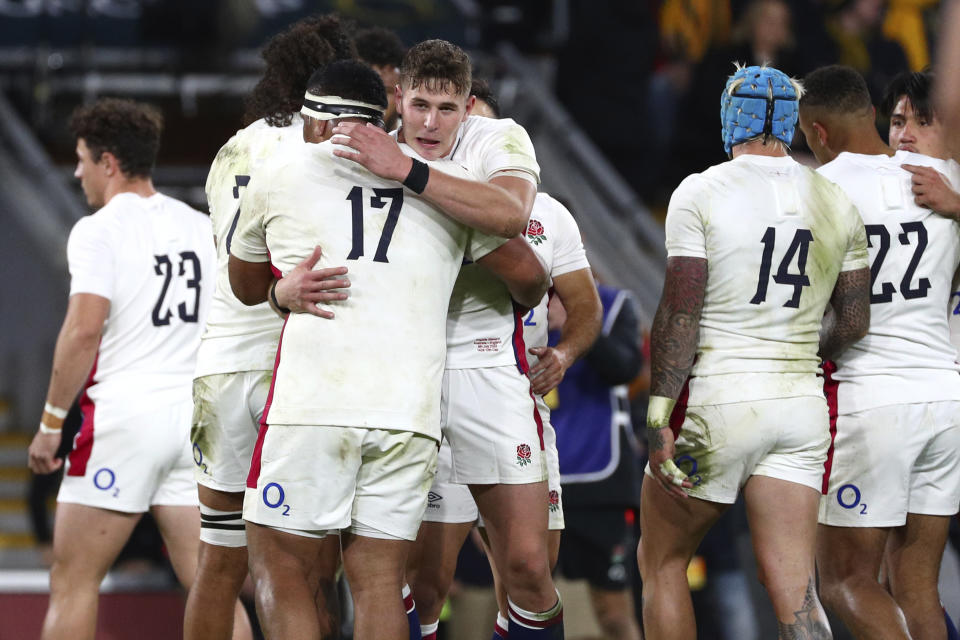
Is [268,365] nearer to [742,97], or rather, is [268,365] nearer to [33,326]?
[742,97]

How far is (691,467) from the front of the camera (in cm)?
479

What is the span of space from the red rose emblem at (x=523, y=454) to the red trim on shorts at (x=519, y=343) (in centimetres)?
33

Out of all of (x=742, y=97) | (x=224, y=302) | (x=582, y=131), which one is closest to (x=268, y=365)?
(x=224, y=302)

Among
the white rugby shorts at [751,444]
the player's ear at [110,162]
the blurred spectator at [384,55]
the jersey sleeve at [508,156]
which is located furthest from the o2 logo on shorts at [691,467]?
the player's ear at [110,162]

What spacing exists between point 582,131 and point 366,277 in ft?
23.9

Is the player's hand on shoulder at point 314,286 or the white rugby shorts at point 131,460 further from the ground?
the player's hand on shoulder at point 314,286

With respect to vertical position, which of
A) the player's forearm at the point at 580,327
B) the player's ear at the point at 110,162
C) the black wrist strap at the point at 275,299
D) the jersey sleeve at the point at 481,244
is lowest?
the player's forearm at the point at 580,327

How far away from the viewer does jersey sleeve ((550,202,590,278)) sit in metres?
5.51

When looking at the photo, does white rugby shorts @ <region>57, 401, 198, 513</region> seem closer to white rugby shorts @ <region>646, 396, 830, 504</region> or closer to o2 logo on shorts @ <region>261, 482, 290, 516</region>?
o2 logo on shorts @ <region>261, 482, 290, 516</region>

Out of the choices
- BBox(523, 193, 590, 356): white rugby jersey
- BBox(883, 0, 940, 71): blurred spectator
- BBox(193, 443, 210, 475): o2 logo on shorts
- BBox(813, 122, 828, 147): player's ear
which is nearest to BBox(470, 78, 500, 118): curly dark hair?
BBox(523, 193, 590, 356): white rugby jersey

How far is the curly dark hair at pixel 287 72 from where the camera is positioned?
16.8 feet

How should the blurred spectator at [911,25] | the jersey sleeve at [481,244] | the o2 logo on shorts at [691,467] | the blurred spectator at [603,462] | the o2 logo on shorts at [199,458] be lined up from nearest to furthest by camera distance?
1. the jersey sleeve at [481,244]
2. the o2 logo on shorts at [691,467]
3. the o2 logo on shorts at [199,458]
4. the blurred spectator at [603,462]
5. the blurred spectator at [911,25]

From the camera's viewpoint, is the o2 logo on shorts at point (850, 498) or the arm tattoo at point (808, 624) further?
the o2 logo on shorts at point (850, 498)

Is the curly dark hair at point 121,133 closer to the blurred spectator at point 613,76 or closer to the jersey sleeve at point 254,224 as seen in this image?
the jersey sleeve at point 254,224
